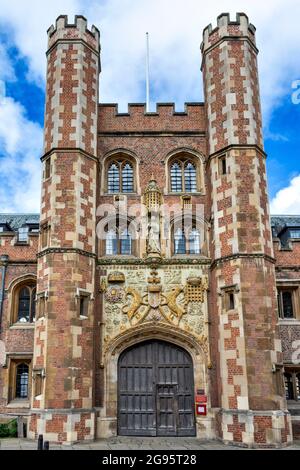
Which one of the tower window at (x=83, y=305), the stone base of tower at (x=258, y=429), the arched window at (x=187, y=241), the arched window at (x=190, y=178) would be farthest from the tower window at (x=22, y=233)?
the stone base of tower at (x=258, y=429)

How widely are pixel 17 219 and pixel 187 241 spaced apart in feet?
37.4

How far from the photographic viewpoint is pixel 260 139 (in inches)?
841

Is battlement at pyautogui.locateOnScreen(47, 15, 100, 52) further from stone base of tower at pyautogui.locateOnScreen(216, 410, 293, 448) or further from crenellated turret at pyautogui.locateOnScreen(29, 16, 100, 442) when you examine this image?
stone base of tower at pyautogui.locateOnScreen(216, 410, 293, 448)

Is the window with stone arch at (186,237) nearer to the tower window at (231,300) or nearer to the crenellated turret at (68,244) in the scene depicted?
the tower window at (231,300)

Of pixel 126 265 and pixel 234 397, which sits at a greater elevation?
pixel 126 265

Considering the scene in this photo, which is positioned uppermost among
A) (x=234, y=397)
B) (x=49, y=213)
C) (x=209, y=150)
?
(x=209, y=150)

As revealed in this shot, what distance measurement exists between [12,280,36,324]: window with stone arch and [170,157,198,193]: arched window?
24.6ft

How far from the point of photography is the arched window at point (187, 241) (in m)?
21.1

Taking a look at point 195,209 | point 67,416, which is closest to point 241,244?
point 195,209

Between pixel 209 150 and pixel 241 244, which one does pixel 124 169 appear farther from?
pixel 241 244

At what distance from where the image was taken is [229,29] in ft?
73.5

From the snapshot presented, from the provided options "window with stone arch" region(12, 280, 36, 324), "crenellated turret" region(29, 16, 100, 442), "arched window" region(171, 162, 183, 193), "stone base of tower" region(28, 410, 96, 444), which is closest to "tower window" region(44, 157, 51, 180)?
"crenellated turret" region(29, 16, 100, 442)

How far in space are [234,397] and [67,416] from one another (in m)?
5.75

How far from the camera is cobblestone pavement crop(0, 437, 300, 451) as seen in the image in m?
16.6
